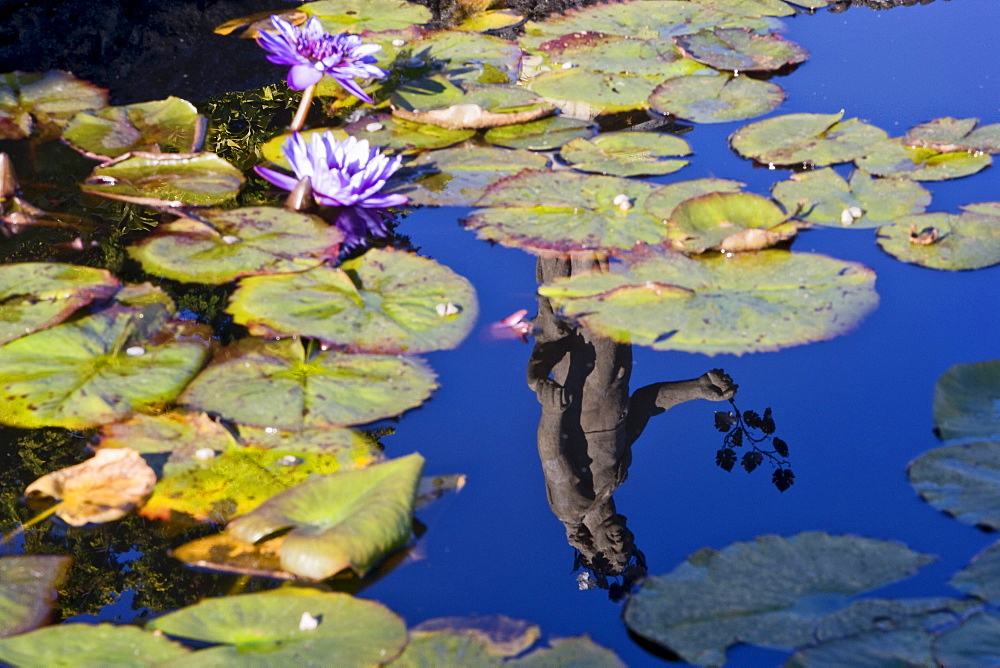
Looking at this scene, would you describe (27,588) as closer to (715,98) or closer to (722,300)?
(722,300)

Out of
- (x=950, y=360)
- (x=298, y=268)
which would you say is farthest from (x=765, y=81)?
(x=298, y=268)

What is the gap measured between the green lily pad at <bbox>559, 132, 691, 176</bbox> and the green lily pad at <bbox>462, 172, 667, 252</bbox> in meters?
0.09

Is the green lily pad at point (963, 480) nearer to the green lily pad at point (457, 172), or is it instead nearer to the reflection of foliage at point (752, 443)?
the reflection of foliage at point (752, 443)

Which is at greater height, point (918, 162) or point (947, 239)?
point (918, 162)

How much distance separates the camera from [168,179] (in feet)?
9.81

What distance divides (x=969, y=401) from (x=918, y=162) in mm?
1287

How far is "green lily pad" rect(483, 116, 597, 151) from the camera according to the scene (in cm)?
324

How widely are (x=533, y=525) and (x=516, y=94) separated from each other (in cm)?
219

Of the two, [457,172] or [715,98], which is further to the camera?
[715,98]

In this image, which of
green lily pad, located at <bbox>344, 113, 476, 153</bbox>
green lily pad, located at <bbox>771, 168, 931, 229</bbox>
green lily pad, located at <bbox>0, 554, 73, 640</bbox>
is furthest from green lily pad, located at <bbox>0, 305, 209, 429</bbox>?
green lily pad, located at <bbox>771, 168, 931, 229</bbox>

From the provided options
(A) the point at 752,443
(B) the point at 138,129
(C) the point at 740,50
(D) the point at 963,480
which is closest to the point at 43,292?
(B) the point at 138,129

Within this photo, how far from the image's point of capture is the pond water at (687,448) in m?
1.67

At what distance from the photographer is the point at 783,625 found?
5.06 ft

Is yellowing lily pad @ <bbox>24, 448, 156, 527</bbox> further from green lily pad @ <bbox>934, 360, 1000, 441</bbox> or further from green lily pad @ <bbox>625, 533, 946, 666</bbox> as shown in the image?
green lily pad @ <bbox>934, 360, 1000, 441</bbox>
